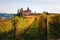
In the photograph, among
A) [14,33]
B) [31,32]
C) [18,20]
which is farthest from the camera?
[31,32]

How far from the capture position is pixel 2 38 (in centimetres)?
2605

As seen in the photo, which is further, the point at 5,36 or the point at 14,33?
the point at 5,36

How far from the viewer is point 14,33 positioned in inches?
958

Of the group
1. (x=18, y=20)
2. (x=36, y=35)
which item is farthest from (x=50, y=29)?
(x=18, y=20)

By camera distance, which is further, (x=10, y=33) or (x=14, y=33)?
(x=10, y=33)

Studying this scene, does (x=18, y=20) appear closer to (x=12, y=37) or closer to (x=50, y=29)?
(x=12, y=37)

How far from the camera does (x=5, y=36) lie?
2612cm

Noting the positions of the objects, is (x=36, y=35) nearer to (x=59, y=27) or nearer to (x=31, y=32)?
(x=31, y=32)

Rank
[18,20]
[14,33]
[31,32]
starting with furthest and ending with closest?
[31,32]
[18,20]
[14,33]

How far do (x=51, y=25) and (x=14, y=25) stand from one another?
6268 millimetres

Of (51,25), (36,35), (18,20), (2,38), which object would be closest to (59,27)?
(51,25)

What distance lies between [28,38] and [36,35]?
111 centimetres

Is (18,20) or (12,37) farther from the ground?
(18,20)

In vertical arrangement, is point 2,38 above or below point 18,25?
below
